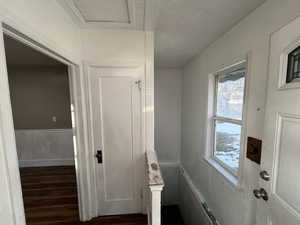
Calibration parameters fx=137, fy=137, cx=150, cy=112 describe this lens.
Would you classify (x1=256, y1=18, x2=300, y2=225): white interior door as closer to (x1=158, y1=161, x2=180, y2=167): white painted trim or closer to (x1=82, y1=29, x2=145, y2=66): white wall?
(x1=82, y1=29, x2=145, y2=66): white wall

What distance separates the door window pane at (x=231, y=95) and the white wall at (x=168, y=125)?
4.75 feet

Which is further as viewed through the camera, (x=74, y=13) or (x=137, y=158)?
(x=137, y=158)

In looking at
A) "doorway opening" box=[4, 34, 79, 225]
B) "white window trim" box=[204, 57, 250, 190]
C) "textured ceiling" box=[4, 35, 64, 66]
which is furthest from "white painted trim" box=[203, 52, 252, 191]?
"doorway opening" box=[4, 34, 79, 225]

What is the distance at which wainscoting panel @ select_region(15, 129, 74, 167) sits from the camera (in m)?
3.27

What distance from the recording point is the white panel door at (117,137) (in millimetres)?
1615

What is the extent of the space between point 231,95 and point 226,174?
96 cm

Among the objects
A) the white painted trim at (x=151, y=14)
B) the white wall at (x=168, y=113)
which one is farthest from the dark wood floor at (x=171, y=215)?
the white painted trim at (x=151, y=14)

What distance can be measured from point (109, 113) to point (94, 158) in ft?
1.92

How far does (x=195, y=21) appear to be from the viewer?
53.8 inches

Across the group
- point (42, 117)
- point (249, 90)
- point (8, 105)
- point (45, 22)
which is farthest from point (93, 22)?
point (42, 117)

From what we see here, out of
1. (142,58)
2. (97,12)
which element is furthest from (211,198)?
(97,12)

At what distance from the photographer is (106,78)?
1.61 meters

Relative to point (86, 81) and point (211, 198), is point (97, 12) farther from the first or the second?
point (211, 198)

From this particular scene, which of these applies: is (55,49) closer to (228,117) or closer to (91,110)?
(91,110)
